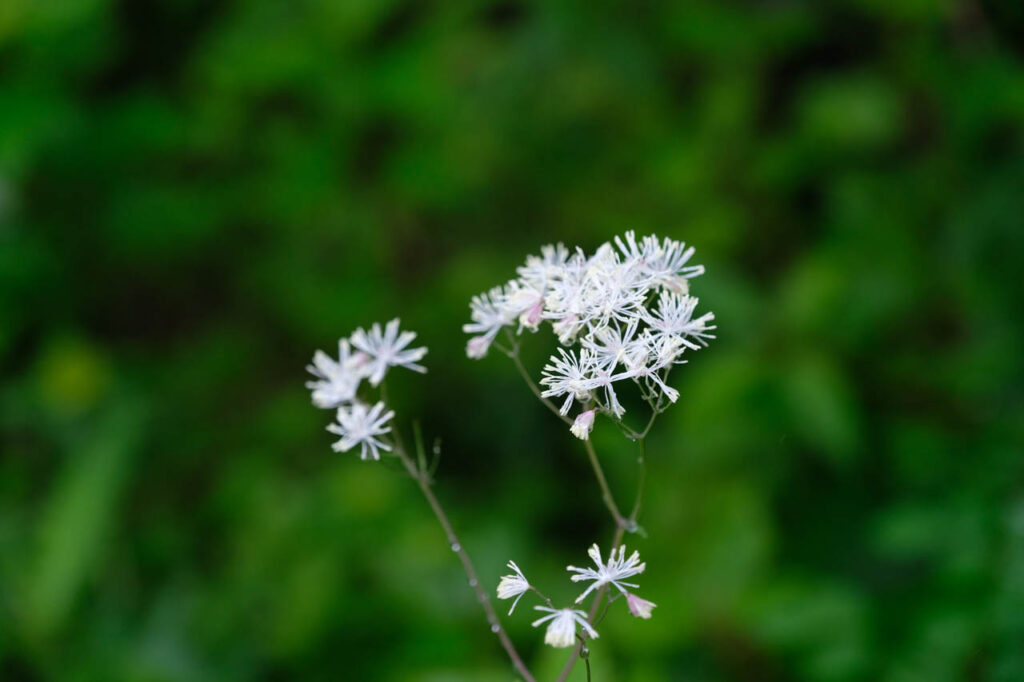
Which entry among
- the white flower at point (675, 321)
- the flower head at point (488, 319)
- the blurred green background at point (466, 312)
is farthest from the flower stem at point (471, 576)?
the blurred green background at point (466, 312)

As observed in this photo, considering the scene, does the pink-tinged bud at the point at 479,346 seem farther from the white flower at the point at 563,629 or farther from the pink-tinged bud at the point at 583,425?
the white flower at the point at 563,629

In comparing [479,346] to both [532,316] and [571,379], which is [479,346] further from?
[571,379]

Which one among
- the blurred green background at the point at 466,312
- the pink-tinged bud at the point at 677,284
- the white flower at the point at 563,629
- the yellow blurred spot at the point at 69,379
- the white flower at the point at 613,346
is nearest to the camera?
the white flower at the point at 563,629

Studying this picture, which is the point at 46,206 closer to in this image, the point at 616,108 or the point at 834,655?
the point at 616,108

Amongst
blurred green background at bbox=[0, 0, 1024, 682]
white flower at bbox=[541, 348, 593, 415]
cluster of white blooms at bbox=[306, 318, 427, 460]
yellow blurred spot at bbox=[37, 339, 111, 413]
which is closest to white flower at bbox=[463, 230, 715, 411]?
white flower at bbox=[541, 348, 593, 415]

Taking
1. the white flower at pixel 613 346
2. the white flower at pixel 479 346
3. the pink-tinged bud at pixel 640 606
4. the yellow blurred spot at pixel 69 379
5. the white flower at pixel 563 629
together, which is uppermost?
the yellow blurred spot at pixel 69 379

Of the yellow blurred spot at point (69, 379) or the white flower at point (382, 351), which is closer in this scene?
the white flower at point (382, 351)

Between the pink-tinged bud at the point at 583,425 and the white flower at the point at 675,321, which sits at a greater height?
the white flower at the point at 675,321

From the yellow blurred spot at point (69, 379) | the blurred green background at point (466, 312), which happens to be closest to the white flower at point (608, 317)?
the blurred green background at point (466, 312)

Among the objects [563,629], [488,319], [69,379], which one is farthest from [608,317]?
[69,379]

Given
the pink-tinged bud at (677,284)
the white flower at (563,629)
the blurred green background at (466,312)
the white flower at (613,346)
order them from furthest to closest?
the blurred green background at (466,312) < the pink-tinged bud at (677,284) < the white flower at (613,346) < the white flower at (563,629)
